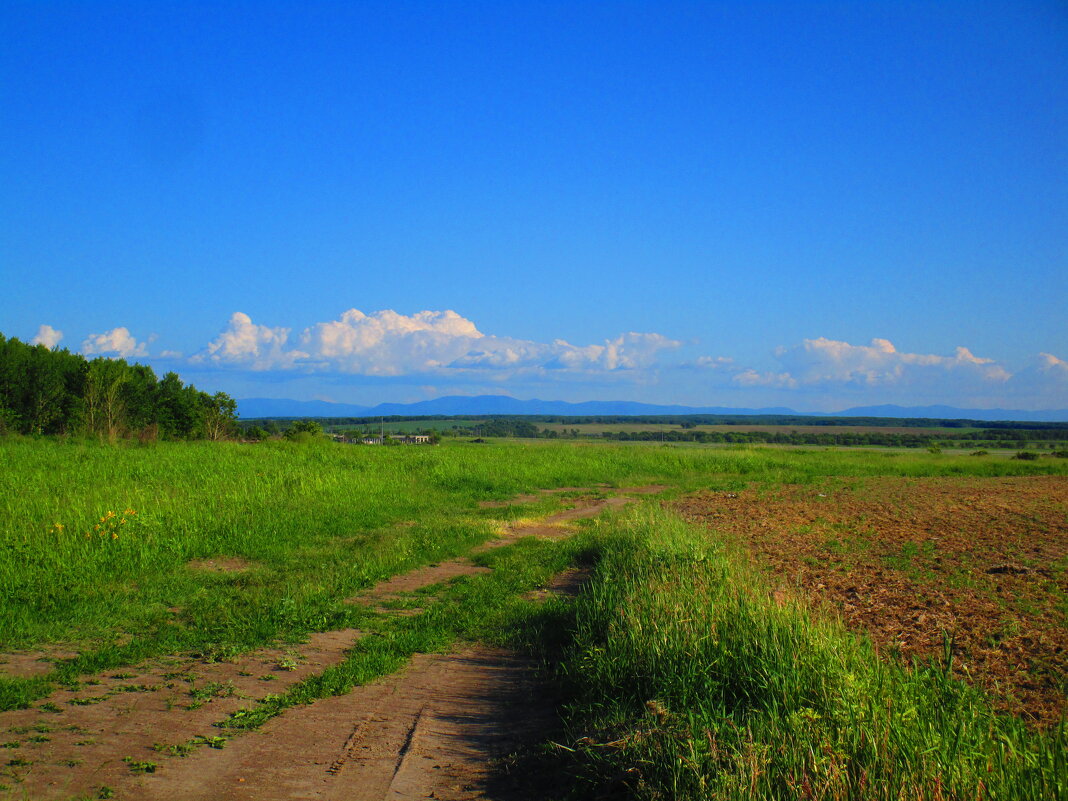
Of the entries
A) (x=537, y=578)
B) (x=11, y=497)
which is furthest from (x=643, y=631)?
(x=11, y=497)

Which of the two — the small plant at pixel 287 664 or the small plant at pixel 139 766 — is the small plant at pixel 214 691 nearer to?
the small plant at pixel 287 664

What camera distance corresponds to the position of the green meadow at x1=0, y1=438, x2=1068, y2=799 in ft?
11.3

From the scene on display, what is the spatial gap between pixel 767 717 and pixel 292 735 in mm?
3021

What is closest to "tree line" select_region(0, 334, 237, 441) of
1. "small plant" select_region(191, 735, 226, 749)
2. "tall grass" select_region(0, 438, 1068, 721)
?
"tall grass" select_region(0, 438, 1068, 721)

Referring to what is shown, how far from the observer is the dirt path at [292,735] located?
4012mm

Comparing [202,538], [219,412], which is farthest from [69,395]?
[202,538]

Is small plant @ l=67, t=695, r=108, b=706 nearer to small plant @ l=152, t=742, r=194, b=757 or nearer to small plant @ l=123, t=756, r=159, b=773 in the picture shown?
small plant @ l=152, t=742, r=194, b=757

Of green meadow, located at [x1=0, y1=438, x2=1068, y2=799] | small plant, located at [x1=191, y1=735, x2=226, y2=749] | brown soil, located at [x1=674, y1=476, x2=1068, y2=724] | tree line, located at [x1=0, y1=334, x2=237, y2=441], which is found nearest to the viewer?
green meadow, located at [x1=0, y1=438, x2=1068, y2=799]

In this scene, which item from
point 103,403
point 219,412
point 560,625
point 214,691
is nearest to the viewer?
point 214,691

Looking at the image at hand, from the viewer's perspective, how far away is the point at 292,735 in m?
4.74

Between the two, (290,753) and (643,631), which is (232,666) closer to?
(290,753)

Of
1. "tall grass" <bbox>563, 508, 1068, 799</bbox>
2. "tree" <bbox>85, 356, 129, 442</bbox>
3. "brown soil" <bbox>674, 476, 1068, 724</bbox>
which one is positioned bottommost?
"brown soil" <bbox>674, 476, 1068, 724</bbox>

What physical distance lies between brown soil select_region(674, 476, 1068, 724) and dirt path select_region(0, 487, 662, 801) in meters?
2.85

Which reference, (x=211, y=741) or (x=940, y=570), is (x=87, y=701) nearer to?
(x=211, y=741)
